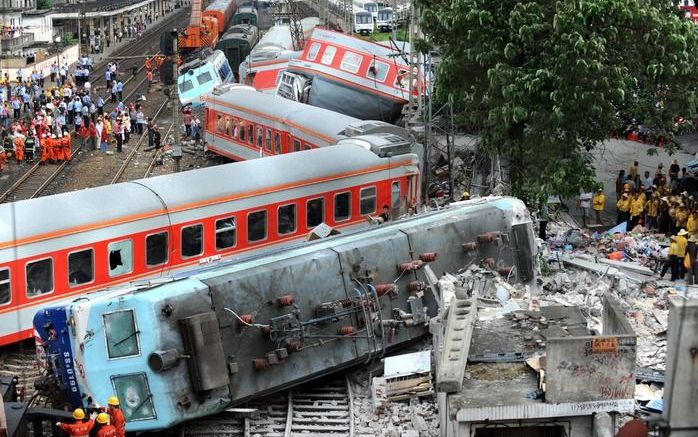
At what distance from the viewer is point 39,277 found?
19188mm

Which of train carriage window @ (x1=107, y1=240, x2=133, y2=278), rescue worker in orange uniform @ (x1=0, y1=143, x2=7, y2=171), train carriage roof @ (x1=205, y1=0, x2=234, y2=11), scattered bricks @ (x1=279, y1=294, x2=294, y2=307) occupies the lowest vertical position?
train carriage roof @ (x1=205, y1=0, x2=234, y2=11)

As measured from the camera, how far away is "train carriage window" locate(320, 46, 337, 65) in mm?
39594

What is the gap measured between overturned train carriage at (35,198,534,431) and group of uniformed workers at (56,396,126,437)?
737 mm

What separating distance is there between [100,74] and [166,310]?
155ft

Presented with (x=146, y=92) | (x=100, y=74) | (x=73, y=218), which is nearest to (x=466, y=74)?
(x=73, y=218)

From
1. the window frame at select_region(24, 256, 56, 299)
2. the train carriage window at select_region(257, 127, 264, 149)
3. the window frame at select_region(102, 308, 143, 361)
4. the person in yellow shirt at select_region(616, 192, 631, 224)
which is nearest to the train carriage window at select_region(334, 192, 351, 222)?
the person in yellow shirt at select_region(616, 192, 631, 224)

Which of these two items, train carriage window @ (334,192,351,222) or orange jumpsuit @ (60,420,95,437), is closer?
orange jumpsuit @ (60,420,95,437)

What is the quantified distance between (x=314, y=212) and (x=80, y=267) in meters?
5.78

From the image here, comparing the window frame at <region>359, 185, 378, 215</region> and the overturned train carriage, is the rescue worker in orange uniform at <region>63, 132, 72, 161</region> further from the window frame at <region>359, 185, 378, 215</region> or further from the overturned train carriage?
the overturned train carriage

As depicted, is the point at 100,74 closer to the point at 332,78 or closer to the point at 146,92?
the point at 146,92

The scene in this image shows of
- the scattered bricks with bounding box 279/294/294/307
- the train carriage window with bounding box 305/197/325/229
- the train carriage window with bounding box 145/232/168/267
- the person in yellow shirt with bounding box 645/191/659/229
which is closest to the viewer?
the scattered bricks with bounding box 279/294/294/307

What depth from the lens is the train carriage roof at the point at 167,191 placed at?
19328mm

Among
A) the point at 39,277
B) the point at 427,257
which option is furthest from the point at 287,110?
the point at 427,257

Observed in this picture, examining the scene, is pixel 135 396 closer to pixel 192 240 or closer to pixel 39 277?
pixel 39 277
